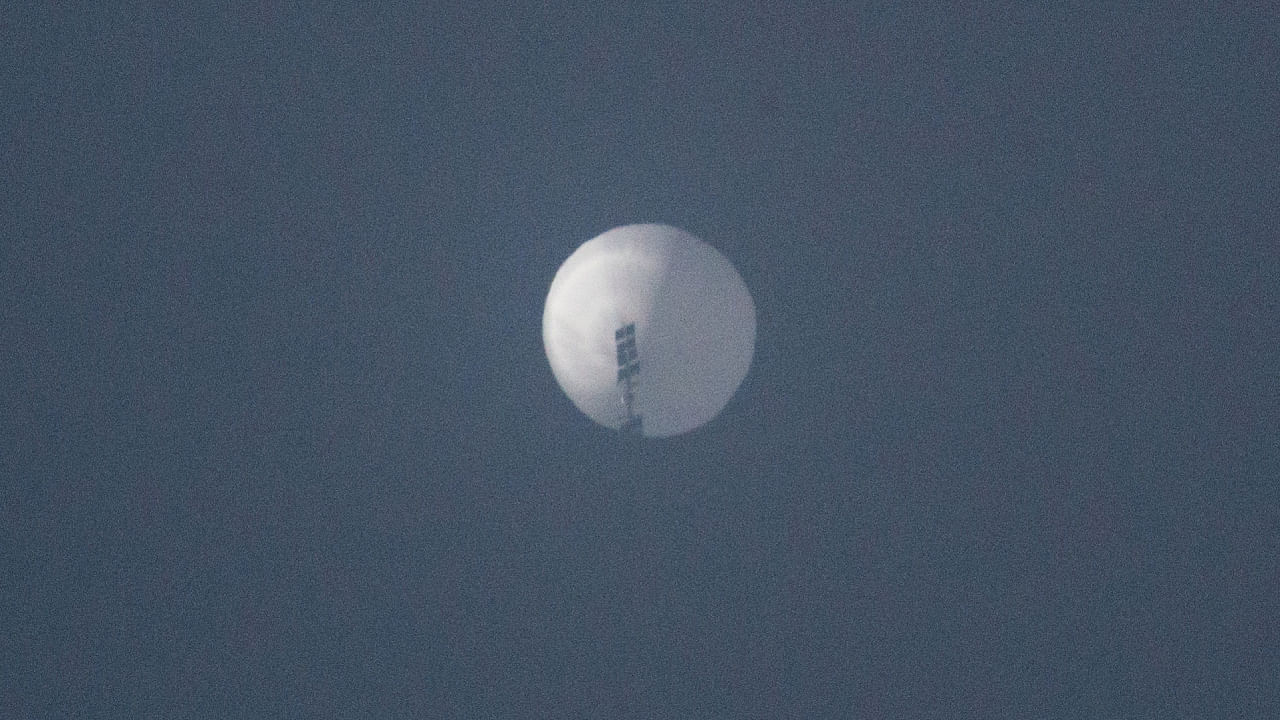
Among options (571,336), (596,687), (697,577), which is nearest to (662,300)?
(571,336)

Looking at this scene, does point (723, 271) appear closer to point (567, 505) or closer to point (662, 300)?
point (662, 300)

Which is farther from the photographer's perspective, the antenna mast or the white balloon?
the antenna mast

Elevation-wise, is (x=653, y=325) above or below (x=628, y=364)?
above

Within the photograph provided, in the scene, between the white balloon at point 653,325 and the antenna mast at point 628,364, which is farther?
the antenna mast at point 628,364

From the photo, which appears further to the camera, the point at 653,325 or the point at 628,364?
the point at 653,325
